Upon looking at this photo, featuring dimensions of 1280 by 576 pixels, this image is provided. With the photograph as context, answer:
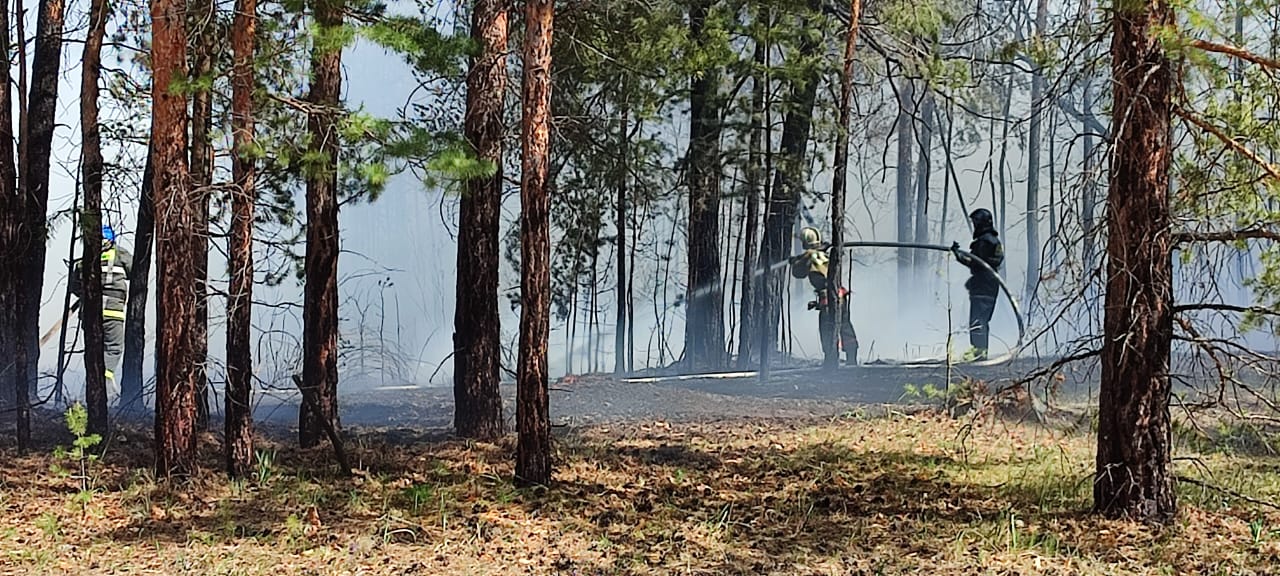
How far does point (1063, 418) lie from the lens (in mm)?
8445

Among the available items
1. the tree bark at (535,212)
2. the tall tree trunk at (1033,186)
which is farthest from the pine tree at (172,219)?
the tall tree trunk at (1033,186)

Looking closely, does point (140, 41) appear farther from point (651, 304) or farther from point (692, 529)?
point (651, 304)

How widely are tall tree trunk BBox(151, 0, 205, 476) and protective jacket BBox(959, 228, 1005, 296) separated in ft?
26.3

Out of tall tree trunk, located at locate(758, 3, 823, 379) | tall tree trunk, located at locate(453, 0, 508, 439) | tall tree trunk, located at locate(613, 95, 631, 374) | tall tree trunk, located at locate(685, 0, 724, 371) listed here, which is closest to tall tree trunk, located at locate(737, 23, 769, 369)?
tall tree trunk, located at locate(758, 3, 823, 379)

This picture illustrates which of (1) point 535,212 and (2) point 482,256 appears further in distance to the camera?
(2) point 482,256

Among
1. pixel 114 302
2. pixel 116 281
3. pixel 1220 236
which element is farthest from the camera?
pixel 114 302

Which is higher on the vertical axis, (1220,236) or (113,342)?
(1220,236)

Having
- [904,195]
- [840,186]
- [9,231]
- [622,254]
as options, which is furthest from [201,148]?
[904,195]

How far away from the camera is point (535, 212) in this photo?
5.29 meters

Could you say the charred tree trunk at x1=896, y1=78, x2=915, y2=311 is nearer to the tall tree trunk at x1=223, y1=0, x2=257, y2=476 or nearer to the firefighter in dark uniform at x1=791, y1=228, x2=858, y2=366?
the firefighter in dark uniform at x1=791, y1=228, x2=858, y2=366

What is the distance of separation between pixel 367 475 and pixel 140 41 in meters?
3.87

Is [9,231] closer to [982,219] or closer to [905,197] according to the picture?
[982,219]

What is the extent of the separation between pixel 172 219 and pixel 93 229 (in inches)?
71.1

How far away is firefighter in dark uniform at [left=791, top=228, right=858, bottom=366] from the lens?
449 inches
